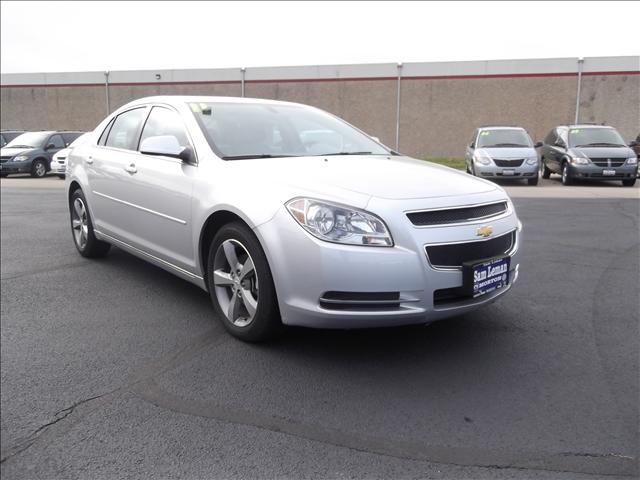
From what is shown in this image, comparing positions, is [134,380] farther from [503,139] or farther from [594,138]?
[594,138]

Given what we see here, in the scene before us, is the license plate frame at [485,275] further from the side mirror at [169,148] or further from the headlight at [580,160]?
the headlight at [580,160]

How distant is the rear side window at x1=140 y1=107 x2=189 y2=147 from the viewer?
13.9 ft

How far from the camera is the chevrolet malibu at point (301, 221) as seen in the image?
9.89 ft

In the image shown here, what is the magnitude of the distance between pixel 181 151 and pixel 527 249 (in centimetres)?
425

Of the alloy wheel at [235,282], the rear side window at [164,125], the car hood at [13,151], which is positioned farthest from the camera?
the car hood at [13,151]

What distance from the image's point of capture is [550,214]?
921 centimetres

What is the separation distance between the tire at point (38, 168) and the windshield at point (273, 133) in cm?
1649

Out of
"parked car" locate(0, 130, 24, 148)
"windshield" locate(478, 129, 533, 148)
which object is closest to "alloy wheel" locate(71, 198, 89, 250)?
"windshield" locate(478, 129, 533, 148)

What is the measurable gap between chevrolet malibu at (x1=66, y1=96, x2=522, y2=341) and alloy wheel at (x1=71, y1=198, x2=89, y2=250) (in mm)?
1151

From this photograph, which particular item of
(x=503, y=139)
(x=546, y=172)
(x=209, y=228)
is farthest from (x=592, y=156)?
(x=209, y=228)

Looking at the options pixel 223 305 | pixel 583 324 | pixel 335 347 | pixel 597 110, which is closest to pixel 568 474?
pixel 335 347

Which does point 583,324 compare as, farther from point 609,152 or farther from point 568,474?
point 609,152

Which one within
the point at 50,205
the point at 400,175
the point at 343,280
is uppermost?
the point at 400,175

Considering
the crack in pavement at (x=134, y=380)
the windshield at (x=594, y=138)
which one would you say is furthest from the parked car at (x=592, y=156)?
the crack in pavement at (x=134, y=380)
